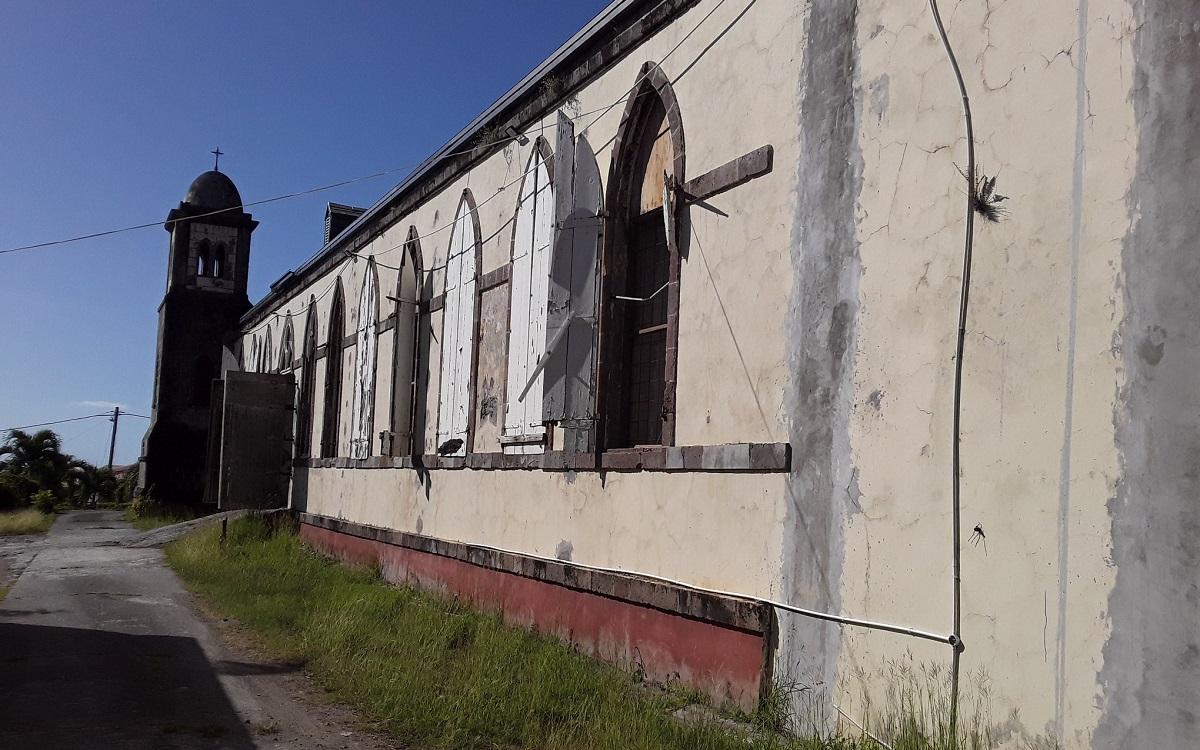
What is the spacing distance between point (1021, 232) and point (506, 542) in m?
6.17

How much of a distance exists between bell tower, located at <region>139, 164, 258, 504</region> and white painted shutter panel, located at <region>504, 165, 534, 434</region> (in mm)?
20630

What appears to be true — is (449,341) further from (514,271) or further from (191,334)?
(191,334)

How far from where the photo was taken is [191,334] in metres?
29.2

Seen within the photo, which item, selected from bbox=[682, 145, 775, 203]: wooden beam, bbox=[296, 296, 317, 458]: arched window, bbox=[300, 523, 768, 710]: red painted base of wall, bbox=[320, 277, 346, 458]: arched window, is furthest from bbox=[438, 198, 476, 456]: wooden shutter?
bbox=[296, 296, 317, 458]: arched window

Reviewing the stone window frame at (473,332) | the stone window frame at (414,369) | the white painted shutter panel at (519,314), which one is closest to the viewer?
the white painted shutter panel at (519,314)

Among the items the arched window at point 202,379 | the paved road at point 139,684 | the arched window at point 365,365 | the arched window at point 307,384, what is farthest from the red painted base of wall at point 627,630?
the arched window at point 202,379

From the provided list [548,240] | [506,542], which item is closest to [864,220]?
[548,240]

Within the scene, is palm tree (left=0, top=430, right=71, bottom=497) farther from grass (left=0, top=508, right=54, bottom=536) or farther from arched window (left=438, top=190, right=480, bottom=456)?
arched window (left=438, top=190, right=480, bottom=456)

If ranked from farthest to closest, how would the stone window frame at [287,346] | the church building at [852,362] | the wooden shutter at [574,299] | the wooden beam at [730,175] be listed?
the stone window frame at [287,346], the wooden shutter at [574,299], the wooden beam at [730,175], the church building at [852,362]

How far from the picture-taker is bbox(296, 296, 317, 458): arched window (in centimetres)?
1936

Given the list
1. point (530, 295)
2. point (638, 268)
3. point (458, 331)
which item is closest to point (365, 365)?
point (458, 331)

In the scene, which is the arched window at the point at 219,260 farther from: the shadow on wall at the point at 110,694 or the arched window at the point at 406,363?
the shadow on wall at the point at 110,694

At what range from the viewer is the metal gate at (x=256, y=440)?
1922 cm

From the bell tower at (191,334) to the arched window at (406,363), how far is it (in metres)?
16.8
